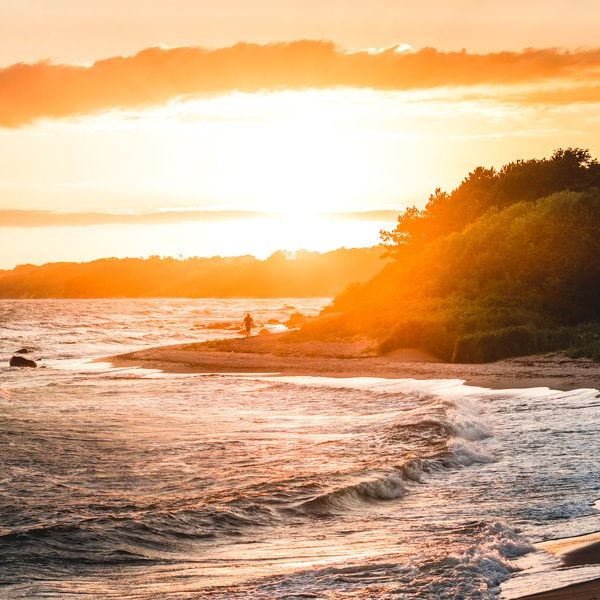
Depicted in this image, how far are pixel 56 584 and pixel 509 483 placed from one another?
6453 millimetres

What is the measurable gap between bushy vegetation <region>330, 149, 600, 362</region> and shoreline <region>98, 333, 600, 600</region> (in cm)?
110

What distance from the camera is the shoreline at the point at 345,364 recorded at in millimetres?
25094

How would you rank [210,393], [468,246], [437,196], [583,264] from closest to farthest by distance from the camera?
[210,393] → [583,264] → [468,246] → [437,196]

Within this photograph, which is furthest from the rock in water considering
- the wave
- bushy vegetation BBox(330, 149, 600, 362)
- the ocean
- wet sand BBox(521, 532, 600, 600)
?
wet sand BBox(521, 532, 600, 600)

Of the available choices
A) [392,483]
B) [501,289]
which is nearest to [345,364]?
[501,289]

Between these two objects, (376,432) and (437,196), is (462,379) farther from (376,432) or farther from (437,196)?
(437,196)

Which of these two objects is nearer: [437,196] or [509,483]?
[509,483]

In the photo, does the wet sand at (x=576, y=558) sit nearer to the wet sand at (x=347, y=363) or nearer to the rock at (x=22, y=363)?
the wet sand at (x=347, y=363)

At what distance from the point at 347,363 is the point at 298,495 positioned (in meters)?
21.2

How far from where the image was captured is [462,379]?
1028 inches

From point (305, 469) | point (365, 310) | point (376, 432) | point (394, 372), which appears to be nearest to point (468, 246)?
point (365, 310)

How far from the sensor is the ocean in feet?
26.6

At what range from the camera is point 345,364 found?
32500 mm

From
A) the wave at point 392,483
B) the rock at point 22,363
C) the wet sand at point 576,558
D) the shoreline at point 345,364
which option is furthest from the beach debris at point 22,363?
the wet sand at point 576,558
